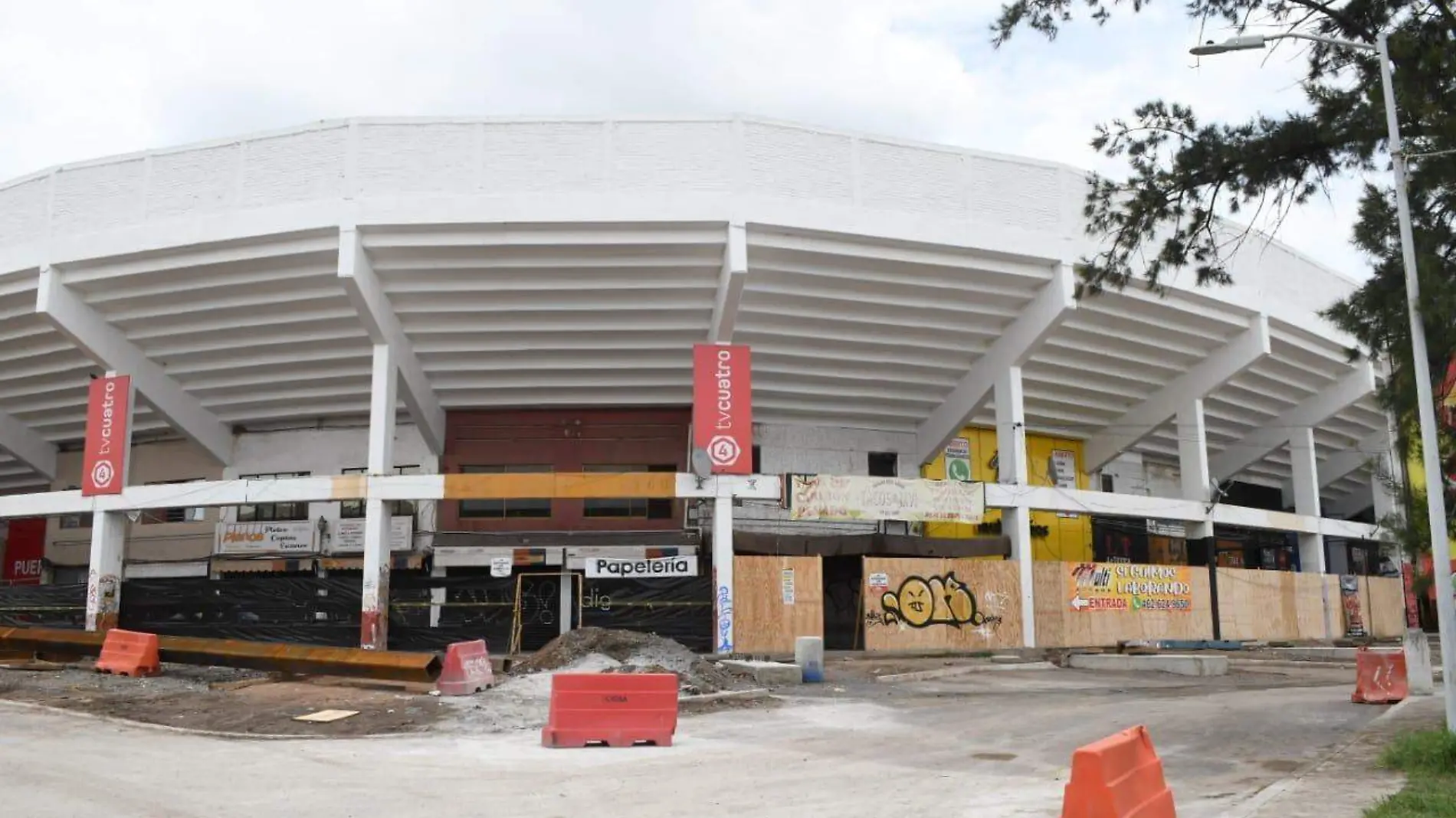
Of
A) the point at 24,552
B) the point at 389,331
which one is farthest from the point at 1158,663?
the point at 24,552

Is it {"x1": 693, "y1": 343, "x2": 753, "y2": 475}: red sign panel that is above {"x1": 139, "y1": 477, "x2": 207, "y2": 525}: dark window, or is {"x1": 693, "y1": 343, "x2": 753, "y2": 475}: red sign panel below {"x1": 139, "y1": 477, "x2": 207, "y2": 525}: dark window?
above

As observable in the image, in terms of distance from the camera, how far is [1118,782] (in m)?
6.21

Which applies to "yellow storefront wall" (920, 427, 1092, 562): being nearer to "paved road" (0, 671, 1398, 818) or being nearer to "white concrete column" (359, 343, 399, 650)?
"white concrete column" (359, 343, 399, 650)

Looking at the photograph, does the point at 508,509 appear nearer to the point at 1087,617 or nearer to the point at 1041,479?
the point at 1087,617

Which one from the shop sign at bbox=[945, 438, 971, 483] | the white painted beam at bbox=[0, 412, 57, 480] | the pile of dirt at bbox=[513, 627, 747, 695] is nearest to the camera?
the pile of dirt at bbox=[513, 627, 747, 695]

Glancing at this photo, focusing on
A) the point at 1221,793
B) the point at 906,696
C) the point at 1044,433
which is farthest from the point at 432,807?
the point at 1044,433

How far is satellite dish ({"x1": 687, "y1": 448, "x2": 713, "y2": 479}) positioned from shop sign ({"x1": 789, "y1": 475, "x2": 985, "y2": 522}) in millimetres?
2199

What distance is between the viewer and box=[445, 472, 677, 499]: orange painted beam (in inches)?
993

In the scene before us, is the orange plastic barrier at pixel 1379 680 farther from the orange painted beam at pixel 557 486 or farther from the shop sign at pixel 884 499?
the orange painted beam at pixel 557 486

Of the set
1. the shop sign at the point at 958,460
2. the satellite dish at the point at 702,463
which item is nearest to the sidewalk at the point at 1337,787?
the satellite dish at the point at 702,463

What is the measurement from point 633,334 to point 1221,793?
20344 millimetres

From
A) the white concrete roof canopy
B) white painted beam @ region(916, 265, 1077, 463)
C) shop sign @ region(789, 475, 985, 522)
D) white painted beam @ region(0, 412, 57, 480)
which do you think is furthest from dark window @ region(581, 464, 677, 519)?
white painted beam @ region(0, 412, 57, 480)

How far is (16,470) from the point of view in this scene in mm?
35562

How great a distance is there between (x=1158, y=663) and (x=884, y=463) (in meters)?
11.8
